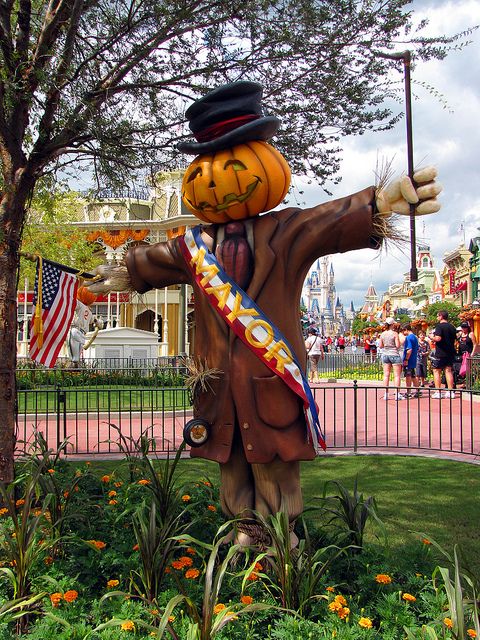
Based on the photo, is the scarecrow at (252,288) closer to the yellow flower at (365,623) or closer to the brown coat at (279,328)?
the brown coat at (279,328)

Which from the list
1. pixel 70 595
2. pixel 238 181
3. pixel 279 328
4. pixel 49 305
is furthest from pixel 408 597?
pixel 49 305

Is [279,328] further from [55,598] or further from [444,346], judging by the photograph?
[444,346]

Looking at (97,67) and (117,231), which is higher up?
(117,231)

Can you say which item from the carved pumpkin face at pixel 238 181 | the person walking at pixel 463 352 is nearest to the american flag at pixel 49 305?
the carved pumpkin face at pixel 238 181

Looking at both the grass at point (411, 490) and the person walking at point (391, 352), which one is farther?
the person walking at point (391, 352)

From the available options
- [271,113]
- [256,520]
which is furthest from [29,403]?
[256,520]

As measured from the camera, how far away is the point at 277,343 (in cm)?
310

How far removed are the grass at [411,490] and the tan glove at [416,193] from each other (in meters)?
2.00

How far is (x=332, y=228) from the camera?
3.17 metres

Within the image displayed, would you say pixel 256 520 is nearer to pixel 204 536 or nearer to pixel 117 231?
pixel 204 536

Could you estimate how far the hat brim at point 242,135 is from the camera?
122 inches

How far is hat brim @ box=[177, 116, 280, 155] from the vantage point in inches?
122

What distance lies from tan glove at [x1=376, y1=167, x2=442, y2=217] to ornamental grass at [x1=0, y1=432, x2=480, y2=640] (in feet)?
5.35

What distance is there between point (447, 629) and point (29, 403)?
11.9 m
